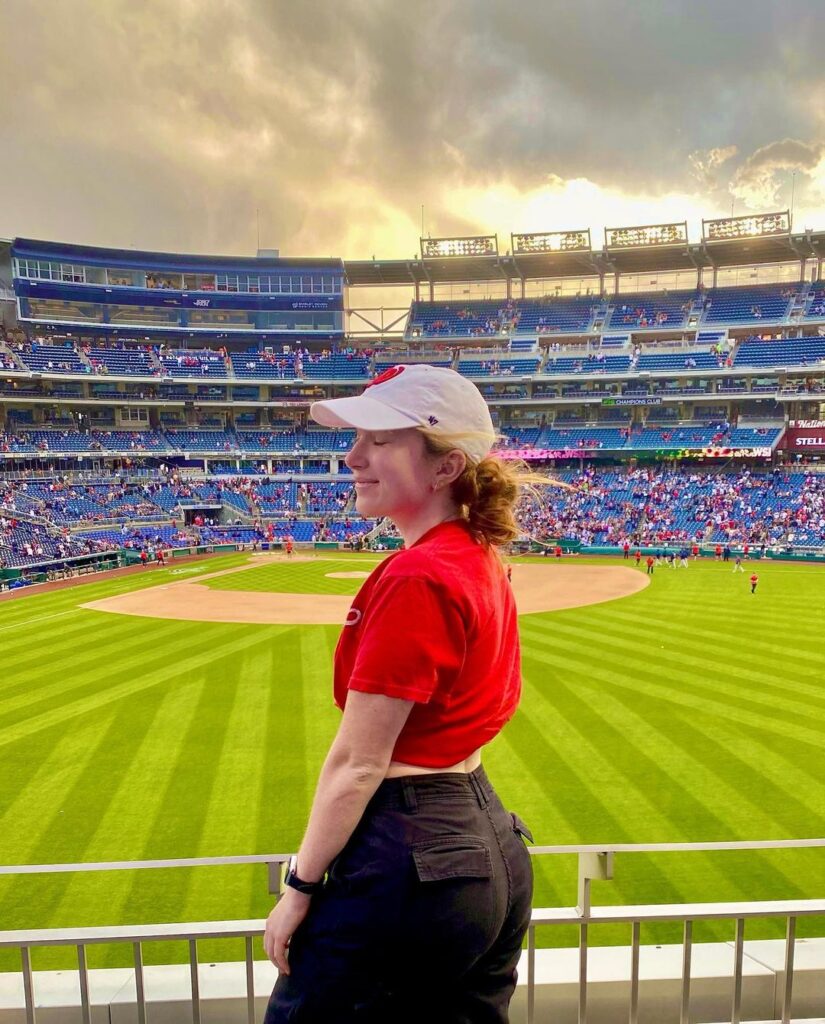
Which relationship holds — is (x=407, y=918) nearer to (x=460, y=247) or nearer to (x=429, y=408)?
(x=429, y=408)

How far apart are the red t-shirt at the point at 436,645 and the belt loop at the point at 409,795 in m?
0.06

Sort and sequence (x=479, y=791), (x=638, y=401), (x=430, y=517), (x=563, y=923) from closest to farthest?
1. (x=479, y=791)
2. (x=430, y=517)
3. (x=563, y=923)
4. (x=638, y=401)

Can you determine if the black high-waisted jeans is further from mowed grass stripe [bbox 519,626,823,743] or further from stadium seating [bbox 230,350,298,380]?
stadium seating [bbox 230,350,298,380]

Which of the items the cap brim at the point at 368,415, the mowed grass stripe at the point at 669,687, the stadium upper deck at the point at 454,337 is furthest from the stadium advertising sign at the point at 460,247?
the cap brim at the point at 368,415

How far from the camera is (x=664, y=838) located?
8.77 meters

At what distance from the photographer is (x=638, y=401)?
58.0 meters

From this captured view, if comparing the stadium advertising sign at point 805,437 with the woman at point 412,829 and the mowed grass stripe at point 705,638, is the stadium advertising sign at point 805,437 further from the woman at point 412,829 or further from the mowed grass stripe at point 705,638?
the woman at point 412,829

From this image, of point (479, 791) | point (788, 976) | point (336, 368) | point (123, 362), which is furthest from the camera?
point (336, 368)

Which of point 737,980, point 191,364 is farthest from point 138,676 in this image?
point 191,364

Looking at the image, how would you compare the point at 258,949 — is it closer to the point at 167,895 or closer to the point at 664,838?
the point at 167,895

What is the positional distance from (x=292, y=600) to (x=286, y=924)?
2663 centimetres

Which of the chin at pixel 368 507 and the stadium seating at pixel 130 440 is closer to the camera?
the chin at pixel 368 507

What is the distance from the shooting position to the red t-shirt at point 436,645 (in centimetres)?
188

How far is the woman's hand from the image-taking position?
2000 mm
